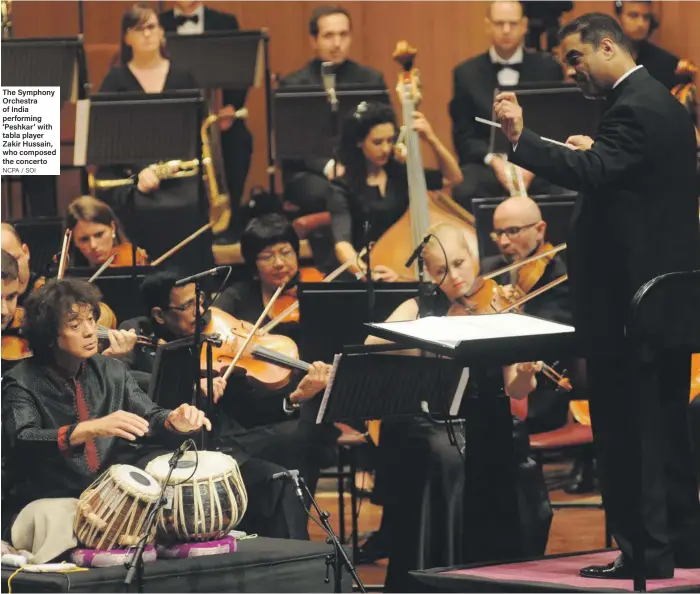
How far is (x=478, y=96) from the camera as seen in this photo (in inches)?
190

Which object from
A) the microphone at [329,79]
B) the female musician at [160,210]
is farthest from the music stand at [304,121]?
the female musician at [160,210]

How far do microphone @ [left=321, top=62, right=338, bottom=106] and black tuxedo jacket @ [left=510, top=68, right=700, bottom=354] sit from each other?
6.95 feet

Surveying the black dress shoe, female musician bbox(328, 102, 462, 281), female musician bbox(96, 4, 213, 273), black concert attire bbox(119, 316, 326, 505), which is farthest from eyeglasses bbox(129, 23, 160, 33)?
the black dress shoe

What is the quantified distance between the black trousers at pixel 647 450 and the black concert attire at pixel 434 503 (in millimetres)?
848

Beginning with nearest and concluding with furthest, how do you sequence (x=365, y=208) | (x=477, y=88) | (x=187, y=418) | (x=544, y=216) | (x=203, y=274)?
(x=187, y=418) < (x=203, y=274) < (x=544, y=216) < (x=365, y=208) < (x=477, y=88)

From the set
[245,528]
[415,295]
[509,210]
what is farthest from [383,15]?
[245,528]

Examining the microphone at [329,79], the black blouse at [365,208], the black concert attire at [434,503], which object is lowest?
the black concert attire at [434,503]

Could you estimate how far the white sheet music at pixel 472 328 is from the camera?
2.45 m

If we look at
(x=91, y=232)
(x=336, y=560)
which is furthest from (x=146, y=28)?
(x=336, y=560)

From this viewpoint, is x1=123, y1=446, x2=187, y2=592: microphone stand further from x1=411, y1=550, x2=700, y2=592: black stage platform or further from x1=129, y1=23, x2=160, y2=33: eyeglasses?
x1=129, y1=23, x2=160, y2=33: eyeglasses

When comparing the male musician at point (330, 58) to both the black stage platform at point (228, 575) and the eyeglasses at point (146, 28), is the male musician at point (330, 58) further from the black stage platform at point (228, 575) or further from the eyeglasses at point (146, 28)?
the black stage platform at point (228, 575)

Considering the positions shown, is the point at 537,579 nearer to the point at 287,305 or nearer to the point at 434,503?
the point at 434,503

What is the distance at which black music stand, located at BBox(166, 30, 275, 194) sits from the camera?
4.76m

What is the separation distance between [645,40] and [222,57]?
4.74 feet
